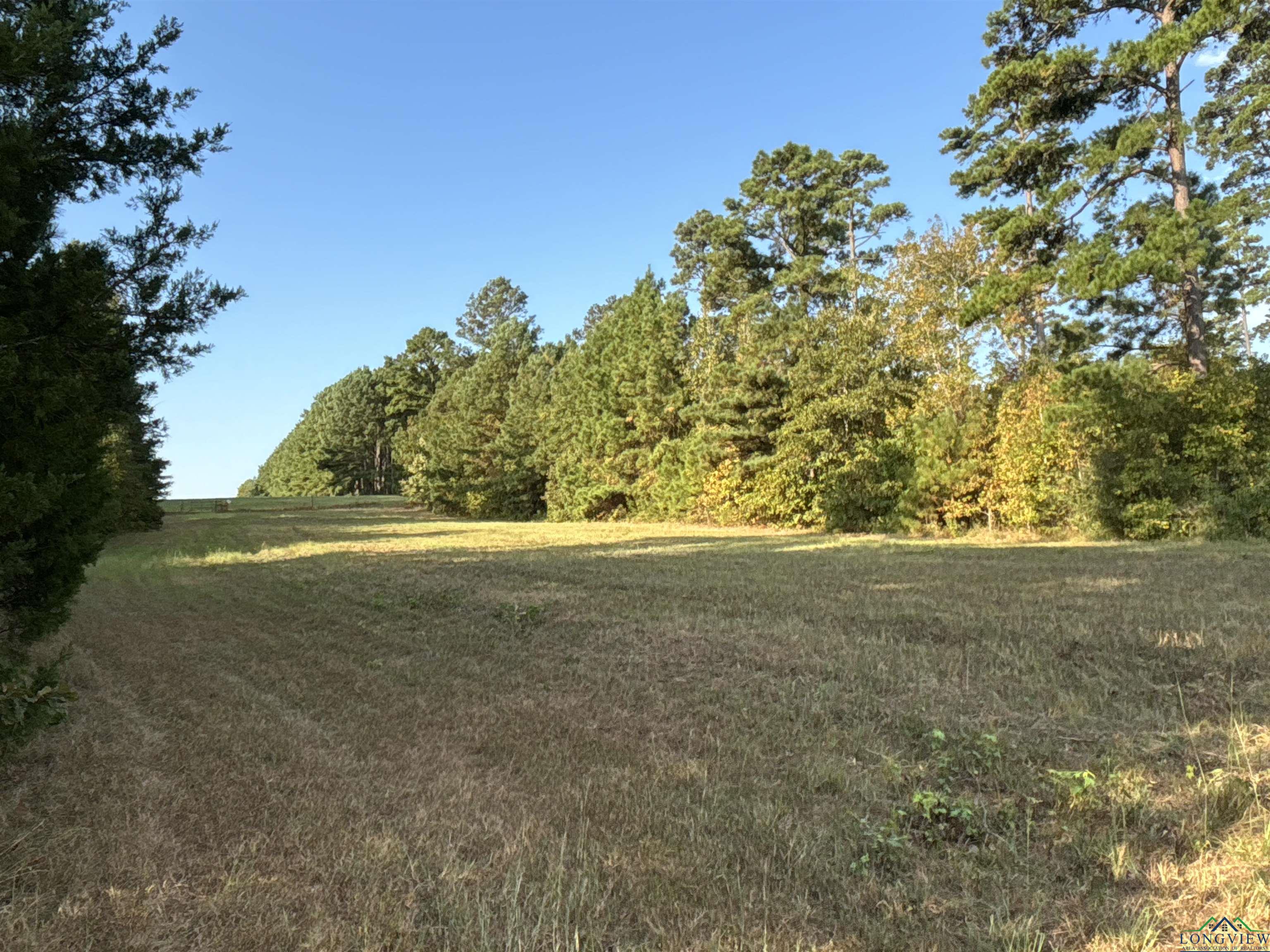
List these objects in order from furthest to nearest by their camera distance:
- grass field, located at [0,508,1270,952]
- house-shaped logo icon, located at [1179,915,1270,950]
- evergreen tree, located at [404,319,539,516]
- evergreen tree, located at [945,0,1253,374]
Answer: evergreen tree, located at [404,319,539,516] < evergreen tree, located at [945,0,1253,374] < grass field, located at [0,508,1270,952] < house-shaped logo icon, located at [1179,915,1270,950]

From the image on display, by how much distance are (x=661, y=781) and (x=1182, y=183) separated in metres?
19.1

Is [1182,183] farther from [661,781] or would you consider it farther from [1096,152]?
[661,781]

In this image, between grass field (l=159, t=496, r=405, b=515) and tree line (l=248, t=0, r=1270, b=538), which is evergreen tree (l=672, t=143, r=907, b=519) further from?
grass field (l=159, t=496, r=405, b=515)

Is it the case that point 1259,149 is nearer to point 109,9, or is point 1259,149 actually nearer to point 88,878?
point 109,9

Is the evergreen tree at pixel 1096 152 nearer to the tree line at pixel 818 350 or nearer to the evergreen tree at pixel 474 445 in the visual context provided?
the tree line at pixel 818 350

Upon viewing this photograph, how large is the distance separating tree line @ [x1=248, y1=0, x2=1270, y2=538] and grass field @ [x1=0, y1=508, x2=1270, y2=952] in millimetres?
9148

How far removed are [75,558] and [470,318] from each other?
64.9m

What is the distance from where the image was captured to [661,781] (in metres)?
3.72

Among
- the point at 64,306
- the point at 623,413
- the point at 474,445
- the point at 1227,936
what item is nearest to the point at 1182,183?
the point at 1227,936

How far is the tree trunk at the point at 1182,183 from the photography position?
1521 centimetres

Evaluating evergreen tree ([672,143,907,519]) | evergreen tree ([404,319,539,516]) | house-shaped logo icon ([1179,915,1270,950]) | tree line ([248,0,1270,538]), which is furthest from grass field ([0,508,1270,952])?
evergreen tree ([404,319,539,516])

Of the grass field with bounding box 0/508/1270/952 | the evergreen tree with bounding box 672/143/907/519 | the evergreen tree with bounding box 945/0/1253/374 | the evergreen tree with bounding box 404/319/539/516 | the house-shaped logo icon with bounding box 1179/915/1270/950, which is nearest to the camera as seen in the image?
the house-shaped logo icon with bounding box 1179/915/1270/950

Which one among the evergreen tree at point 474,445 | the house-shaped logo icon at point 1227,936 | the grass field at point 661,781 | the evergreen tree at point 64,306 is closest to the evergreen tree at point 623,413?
the evergreen tree at point 474,445

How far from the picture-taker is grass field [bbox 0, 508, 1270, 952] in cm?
251
